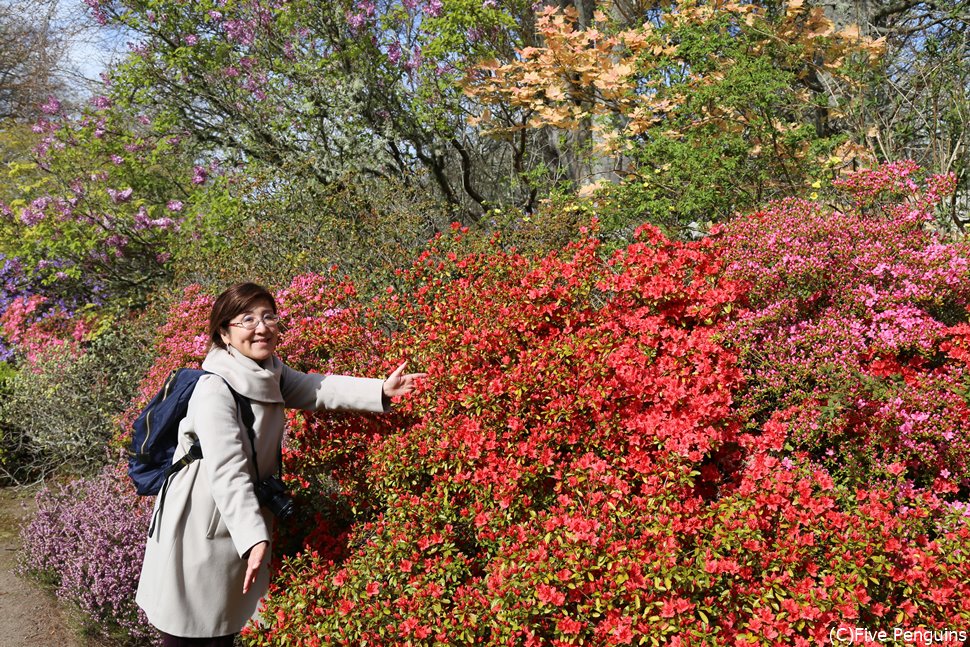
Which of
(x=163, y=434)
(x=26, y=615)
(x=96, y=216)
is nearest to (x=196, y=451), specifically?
(x=163, y=434)

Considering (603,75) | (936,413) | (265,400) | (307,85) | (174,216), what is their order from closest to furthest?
(265,400) < (936,413) < (603,75) < (307,85) < (174,216)

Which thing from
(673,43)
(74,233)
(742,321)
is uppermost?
(673,43)

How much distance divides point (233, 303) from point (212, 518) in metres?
0.76

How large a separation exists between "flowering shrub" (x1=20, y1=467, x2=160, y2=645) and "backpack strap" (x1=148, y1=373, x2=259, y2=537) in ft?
4.67

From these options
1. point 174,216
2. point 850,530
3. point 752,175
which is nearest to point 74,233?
point 174,216

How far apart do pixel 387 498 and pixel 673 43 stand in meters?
4.38

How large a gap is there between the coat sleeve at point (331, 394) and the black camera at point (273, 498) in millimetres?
414

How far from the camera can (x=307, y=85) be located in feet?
24.0

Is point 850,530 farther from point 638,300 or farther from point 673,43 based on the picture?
point 673,43

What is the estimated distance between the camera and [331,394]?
2.77 m

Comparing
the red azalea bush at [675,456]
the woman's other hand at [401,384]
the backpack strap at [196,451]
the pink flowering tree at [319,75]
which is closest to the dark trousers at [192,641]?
the red azalea bush at [675,456]

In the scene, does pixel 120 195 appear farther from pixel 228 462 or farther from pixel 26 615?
pixel 228 462

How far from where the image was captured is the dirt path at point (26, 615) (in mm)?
3625

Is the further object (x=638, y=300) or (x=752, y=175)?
(x=752, y=175)
